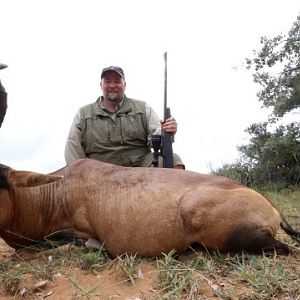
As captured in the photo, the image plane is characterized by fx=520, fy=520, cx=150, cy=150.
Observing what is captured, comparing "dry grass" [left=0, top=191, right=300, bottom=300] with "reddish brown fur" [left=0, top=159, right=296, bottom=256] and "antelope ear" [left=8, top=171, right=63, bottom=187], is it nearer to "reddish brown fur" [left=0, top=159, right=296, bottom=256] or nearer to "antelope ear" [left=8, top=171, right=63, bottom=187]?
"reddish brown fur" [left=0, top=159, right=296, bottom=256]

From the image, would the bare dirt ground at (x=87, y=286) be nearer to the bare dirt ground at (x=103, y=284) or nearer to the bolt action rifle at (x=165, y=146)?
Result: the bare dirt ground at (x=103, y=284)

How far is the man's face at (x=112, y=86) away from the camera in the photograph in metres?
7.22

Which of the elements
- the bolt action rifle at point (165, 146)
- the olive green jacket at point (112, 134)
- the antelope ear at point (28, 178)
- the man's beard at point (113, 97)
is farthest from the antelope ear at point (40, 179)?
the man's beard at point (113, 97)

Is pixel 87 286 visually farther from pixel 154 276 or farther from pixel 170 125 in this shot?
pixel 170 125

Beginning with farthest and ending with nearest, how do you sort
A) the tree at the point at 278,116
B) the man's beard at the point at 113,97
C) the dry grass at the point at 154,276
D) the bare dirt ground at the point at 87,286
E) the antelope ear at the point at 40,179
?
1. the tree at the point at 278,116
2. the man's beard at the point at 113,97
3. the antelope ear at the point at 40,179
4. the bare dirt ground at the point at 87,286
5. the dry grass at the point at 154,276

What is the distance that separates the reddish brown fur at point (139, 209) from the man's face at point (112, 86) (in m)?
2.37

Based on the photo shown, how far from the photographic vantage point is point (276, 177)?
1262 centimetres

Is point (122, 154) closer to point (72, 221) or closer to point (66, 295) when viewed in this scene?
point (72, 221)

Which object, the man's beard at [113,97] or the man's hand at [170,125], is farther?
the man's beard at [113,97]

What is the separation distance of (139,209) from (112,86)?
10.2 feet

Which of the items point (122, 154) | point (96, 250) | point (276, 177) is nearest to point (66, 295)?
point (96, 250)

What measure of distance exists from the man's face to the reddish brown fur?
7.77 ft

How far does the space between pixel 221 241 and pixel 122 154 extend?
10.2 feet

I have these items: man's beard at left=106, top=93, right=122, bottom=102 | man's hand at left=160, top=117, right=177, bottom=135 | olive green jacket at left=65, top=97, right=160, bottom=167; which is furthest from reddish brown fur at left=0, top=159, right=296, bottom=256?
man's beard at left=106, top=93, right=122, bottom=102
